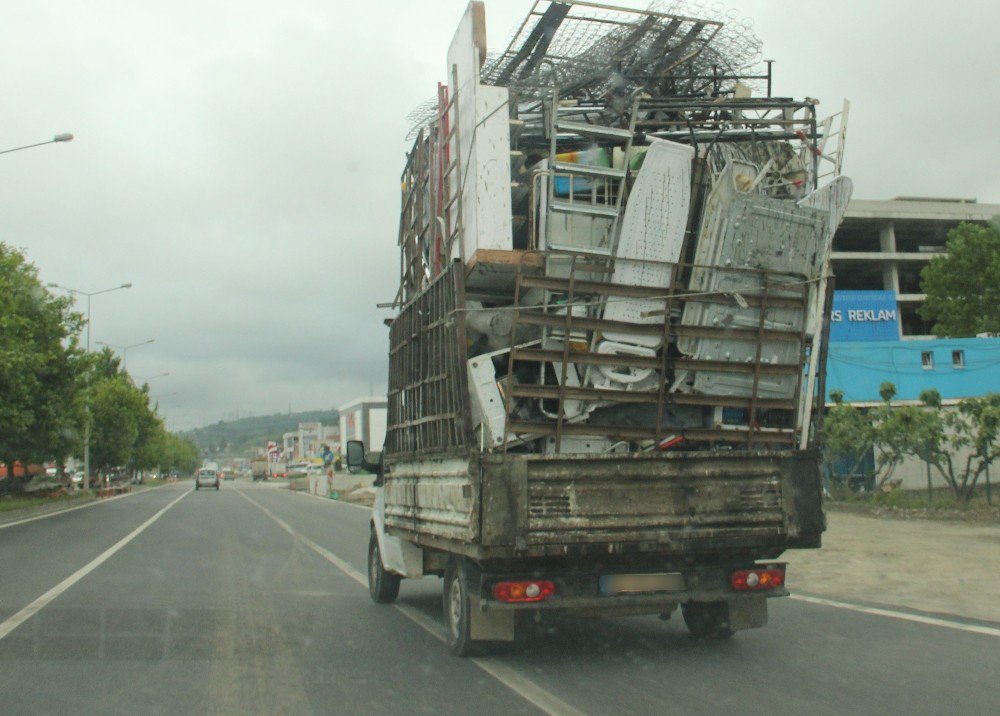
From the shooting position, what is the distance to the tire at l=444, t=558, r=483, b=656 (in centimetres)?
681

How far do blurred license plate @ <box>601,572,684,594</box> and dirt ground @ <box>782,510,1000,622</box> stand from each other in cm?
344

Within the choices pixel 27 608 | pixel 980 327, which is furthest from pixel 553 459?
pixel 980 327

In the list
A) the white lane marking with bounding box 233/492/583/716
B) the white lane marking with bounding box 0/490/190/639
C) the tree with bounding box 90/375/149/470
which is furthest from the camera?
the tree with bounding box 90/375/149/470

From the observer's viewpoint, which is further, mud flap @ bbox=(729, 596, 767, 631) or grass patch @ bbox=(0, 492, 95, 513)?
grass patch @ bbox=(0, 492, 95, 513)

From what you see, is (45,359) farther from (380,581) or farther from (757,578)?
(757,578)

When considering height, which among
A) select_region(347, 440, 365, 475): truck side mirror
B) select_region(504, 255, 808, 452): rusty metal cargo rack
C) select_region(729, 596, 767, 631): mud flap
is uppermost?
select_region(504, 255, 808, 452): rusty metal cargo rack

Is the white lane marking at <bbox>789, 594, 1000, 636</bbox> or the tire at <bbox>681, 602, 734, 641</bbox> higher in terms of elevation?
the tire at <bbox>681, 602, 734, 641</bbox>

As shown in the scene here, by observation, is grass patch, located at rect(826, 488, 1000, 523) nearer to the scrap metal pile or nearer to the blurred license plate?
the scrap metal pile

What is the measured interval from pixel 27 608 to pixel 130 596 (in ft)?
3.67

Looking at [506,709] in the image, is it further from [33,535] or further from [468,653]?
[33,535]

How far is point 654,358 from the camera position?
6.61 metres

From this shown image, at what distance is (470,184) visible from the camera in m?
6.88

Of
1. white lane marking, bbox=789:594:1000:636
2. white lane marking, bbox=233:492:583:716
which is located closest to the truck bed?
white lane marking, bbox=233:492:583:716

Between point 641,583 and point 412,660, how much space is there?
1763 mm
